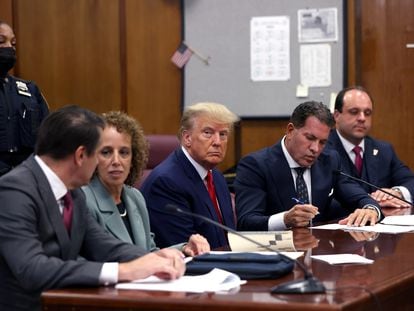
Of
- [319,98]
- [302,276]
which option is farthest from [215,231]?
[319,98]

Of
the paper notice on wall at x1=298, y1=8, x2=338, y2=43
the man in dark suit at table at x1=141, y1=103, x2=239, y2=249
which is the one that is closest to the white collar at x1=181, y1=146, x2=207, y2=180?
the man in dark suit at table at x1=141, y1=103, x2=239, y2=249

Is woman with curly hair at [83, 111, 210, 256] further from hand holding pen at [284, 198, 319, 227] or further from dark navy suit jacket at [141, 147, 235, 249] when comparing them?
hand holding pen at [284, 198, 319, 227]

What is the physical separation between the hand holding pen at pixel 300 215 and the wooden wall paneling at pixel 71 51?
3.38 meters

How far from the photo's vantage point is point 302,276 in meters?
2.50

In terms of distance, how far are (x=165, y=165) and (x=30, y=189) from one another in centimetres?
134

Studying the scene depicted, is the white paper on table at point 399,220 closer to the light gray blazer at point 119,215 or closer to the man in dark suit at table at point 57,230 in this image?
the light gray blazer at point 119,215

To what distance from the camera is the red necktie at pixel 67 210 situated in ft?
8.59

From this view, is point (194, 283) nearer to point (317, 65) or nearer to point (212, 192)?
point (212, 192)

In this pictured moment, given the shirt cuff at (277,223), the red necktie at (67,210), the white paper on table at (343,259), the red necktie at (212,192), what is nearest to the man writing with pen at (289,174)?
the shirt cuff at (277,223)

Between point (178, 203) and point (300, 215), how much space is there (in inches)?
21.6

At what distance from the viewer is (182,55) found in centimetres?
673

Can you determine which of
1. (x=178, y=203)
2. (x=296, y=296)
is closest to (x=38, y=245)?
(x=296, y=296)

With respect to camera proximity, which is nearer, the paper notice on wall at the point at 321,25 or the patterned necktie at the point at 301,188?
the patterned necktie at the point at 301,188

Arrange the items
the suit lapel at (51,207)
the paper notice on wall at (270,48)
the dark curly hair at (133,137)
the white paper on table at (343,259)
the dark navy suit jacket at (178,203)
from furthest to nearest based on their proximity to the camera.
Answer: the paper notice on wall at (270,48)
the dark navy suit jacket at (178,203)
the dark curly hair at (133,137)
the white paper on table at (343,259)
the suit lapel at (51,207)
